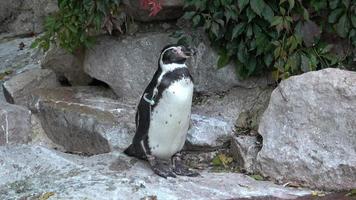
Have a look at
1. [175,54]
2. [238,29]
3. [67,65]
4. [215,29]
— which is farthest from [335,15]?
[67,65]

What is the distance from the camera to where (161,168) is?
4.09 m

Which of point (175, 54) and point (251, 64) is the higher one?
point (175, 54)

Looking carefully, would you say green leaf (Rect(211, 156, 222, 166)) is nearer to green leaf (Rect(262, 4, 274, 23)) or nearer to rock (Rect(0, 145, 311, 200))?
rock (Rect(0, 145, 311, 200))

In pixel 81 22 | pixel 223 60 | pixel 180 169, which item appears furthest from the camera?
pixel 81 22

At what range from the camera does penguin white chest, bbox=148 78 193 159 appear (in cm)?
390

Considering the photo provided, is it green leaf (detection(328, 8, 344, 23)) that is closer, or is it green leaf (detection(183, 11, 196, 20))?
green leaf (detection(328, 8, 344, 23))

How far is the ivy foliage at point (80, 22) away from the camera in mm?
4582

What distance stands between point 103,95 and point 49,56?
0.55 m

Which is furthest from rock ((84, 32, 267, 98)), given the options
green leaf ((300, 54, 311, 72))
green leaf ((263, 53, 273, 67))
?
green leaf ((300, 54, 311, 72))

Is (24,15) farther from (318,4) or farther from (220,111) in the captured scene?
(318,4)

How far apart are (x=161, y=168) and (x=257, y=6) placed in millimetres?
1143

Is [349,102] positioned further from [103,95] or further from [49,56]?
[49,56]

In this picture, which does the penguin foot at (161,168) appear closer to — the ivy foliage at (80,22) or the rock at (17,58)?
the ivy foliage at (80,22)

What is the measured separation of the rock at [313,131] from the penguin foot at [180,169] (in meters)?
0.40
